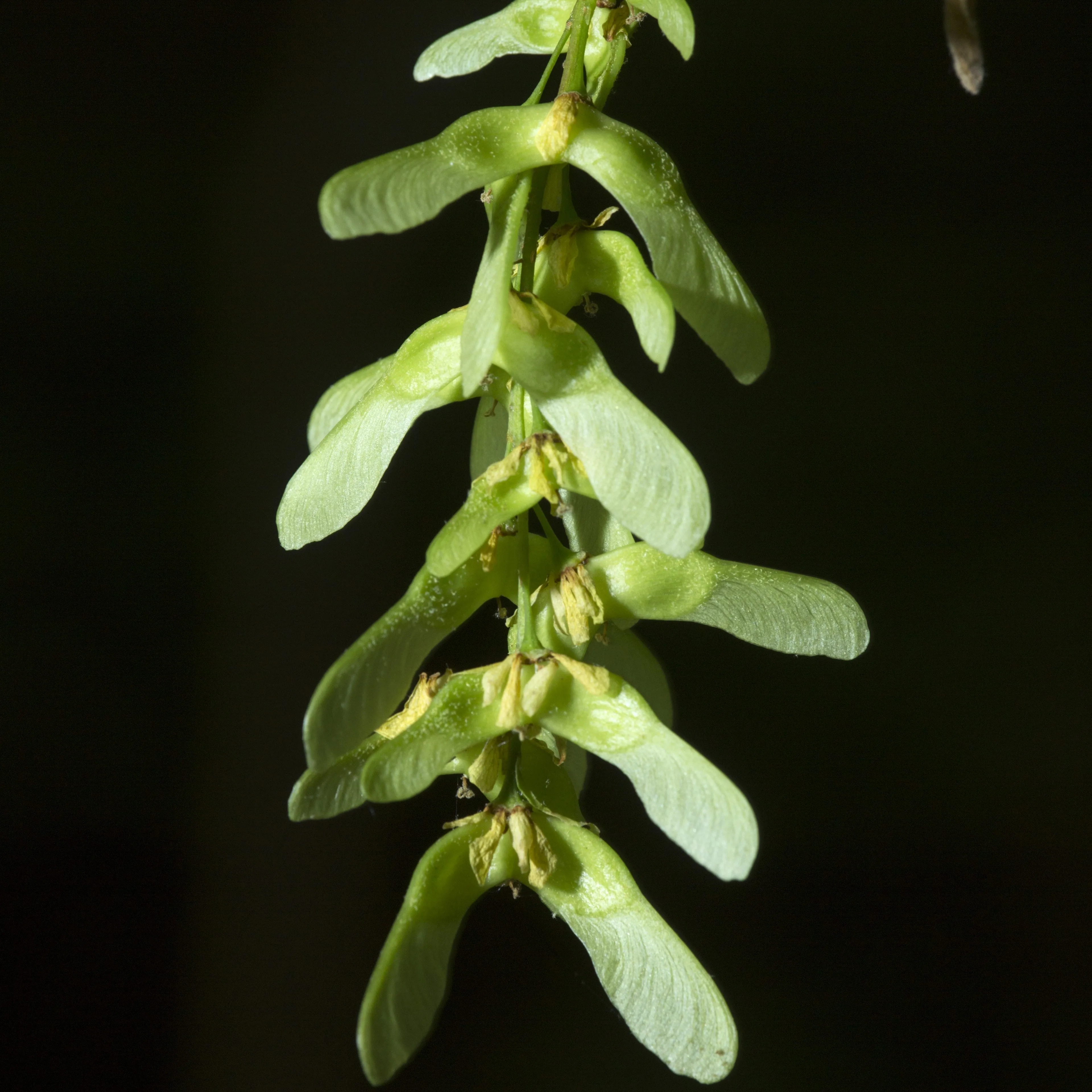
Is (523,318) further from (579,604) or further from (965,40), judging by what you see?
(965,40)

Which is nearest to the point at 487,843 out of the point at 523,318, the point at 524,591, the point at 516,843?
the point at 516,843

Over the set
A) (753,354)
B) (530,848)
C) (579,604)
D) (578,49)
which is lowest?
(530,848)

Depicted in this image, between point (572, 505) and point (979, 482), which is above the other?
point (979, 482)

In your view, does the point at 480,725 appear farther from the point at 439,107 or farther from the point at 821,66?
the point at 821,66

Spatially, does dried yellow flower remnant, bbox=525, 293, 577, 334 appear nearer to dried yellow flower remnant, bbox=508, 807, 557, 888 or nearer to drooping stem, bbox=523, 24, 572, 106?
drooping stem, bbox=523, 24, 572, 106

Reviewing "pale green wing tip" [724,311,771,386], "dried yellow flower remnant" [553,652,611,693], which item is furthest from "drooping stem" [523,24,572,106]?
"dried yellow flower remnant" [553,652,611,693]

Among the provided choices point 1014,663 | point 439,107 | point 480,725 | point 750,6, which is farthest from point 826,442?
point 480,725
